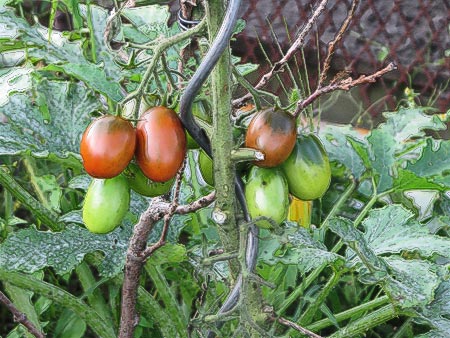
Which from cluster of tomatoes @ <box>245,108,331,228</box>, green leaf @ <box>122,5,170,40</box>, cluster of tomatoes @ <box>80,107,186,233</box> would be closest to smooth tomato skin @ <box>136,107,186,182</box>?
cluster of tomatoes @ <box>80,107,186,233</box>

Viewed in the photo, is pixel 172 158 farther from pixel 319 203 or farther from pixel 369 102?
pixel 369 102

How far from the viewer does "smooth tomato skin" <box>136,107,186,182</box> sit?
0.94 meters

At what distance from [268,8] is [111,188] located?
3.61m

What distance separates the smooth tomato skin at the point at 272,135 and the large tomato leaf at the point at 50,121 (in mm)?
547

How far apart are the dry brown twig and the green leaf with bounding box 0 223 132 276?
3.0 inches

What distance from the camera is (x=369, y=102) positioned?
3744 millimetres

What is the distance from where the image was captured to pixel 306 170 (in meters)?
→ 1.06

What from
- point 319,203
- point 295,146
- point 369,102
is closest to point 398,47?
point 369,102

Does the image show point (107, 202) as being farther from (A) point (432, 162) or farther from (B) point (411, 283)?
(A) point (432, 162)

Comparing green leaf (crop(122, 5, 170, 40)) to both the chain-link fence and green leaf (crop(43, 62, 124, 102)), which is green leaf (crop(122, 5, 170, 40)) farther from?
the chain-link fence

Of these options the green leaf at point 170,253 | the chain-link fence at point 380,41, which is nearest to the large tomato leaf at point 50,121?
the green leaf at point 170,253

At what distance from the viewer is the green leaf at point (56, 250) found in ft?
4.37

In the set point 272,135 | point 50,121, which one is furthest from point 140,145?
point 50,121

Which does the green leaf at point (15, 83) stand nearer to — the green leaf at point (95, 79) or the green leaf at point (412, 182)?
the green leaf at point (95, 79)
